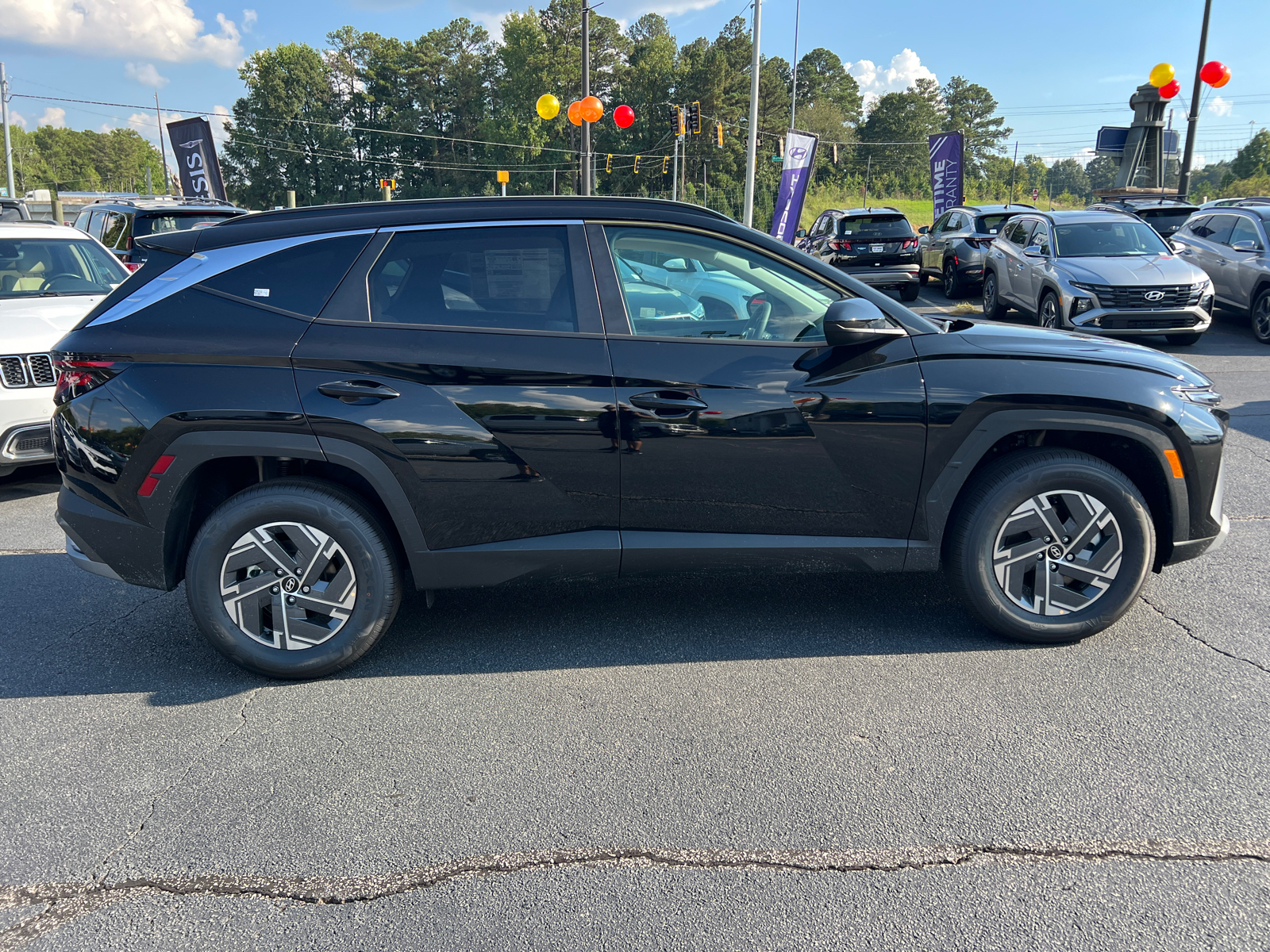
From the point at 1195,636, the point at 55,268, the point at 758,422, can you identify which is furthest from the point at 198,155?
the point at 1195,636

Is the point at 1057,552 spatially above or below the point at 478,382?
below

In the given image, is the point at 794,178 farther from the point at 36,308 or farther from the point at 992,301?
the point at 36,308

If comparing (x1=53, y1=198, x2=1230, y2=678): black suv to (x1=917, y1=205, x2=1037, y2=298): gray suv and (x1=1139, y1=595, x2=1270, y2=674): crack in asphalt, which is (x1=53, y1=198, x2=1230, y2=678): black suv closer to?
(x1=1139, y1=595, x2=1270, y2=674): crack in asphalt

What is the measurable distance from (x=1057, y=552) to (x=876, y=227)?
1497 cm

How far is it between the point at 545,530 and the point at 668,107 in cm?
8948

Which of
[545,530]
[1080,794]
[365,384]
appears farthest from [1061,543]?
[365,384]

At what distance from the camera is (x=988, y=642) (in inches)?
150

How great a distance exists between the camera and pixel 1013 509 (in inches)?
141

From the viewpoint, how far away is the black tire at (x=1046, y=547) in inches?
141

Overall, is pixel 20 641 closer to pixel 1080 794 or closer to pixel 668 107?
pixel 1080 794

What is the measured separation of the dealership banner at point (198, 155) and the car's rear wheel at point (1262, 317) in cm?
2388

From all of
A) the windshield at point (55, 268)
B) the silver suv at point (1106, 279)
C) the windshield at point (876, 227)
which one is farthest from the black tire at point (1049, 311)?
the windshield at point (55, 268)

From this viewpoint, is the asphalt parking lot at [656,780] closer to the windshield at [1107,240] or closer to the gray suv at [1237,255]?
the windshield at [1107,240]

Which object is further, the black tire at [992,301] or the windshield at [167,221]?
the black tire at [992,301]
